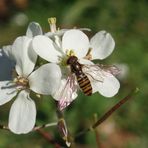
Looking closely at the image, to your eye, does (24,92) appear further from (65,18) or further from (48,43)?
(65,18)

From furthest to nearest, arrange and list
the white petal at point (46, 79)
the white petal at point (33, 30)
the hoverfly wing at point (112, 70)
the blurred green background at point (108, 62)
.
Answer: the blurred green background at point (108, 62), the hoverfly wing at point (112, 70), the white petal at point (33, 30), the white petal at point (46, 79)

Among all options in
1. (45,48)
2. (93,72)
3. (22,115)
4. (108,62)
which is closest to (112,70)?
(93,72)

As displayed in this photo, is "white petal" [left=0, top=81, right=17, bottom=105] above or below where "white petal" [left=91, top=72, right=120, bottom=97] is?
above

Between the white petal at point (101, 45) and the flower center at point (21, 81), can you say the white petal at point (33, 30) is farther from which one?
the white petal at point (101, 45)

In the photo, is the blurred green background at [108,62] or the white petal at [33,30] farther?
the blurred green background at [108,62]

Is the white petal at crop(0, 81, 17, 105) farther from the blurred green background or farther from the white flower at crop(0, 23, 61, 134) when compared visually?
the blurred green background

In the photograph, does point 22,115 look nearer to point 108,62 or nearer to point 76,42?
point 76,42

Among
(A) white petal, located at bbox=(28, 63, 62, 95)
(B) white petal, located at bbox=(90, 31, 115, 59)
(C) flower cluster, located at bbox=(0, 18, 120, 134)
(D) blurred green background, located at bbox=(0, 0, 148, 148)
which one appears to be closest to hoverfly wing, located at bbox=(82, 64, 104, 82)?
(C) flower cluster, located at bbox=(0, 18, 120, 134)

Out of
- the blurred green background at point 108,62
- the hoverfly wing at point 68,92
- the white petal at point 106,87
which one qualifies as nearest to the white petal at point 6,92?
the hoverfly wing at point 68,92
